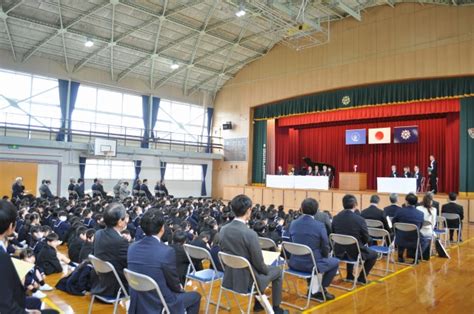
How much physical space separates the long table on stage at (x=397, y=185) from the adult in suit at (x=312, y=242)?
10.5 meters

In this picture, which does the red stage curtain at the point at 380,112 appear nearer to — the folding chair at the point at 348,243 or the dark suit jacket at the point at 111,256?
the folding chair at the point at 348,243

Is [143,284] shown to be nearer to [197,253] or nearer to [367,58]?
[197,253]

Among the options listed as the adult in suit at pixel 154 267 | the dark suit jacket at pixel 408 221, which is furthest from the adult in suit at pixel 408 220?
the adult in suit at pixel 154 267

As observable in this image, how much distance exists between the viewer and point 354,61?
54.5 ft

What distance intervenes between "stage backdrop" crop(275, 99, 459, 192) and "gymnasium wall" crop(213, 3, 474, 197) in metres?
1.48

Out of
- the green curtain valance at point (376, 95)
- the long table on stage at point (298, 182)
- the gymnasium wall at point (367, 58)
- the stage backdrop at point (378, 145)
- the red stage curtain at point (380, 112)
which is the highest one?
the gymnasium wall at point (367, 58)

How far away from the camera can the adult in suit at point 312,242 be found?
4.42 meters

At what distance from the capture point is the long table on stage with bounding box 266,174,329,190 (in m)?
16.2

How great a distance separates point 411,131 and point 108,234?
16387mm

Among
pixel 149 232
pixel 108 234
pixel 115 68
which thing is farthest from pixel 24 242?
pixel 115 68

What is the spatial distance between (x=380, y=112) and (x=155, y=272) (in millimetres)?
15395

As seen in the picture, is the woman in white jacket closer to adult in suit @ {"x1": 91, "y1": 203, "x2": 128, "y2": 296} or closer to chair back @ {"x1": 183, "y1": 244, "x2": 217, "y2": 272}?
chair back @ {"x1": 183, "y1": 244, "x2": 217, "y2": 272}

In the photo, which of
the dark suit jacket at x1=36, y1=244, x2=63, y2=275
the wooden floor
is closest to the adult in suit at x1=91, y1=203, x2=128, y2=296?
the wooden floor

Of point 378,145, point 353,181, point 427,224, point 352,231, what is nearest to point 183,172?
point 353,181
